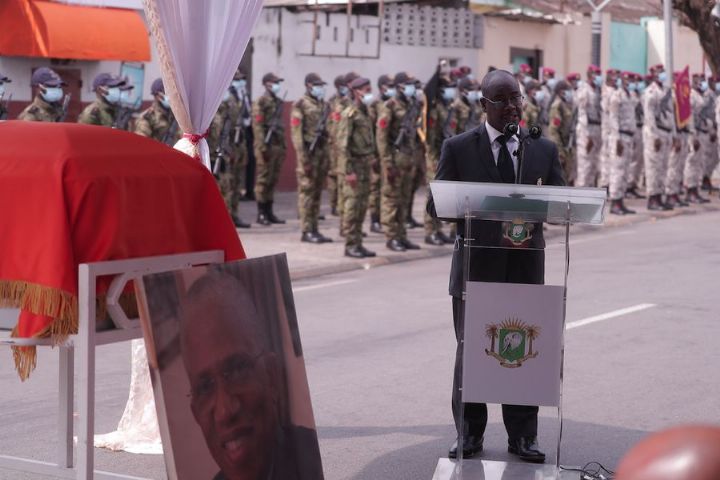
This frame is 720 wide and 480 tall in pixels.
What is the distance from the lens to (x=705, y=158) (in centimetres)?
2689

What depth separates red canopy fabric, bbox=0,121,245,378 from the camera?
514 centimetres

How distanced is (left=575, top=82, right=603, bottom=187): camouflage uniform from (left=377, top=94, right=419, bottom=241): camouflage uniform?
698 centimetres

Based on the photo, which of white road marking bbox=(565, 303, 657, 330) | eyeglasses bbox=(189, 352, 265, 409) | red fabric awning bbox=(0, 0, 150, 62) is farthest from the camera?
red fabric awning bbox=(0, 0, 150, 62)

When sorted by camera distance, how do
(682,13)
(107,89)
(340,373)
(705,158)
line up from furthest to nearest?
(682,13) < (705,158) < (107,89) < (340,373)

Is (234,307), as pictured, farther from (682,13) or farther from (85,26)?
(682,13)

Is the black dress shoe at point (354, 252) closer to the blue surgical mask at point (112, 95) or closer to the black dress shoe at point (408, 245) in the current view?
the black dress shoe at point (408, 245)

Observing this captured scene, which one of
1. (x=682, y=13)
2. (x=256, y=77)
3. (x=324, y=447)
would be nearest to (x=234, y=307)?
(x=324, y=447)

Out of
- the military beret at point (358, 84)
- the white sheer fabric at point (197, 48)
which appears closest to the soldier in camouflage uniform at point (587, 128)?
the military beret at point (358, 84)

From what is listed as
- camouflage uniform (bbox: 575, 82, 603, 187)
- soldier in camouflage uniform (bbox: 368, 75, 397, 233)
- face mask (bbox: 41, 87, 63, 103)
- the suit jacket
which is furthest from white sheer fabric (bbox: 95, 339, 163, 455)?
camouflage uniform (bbox: 575, 82, 603, 187)

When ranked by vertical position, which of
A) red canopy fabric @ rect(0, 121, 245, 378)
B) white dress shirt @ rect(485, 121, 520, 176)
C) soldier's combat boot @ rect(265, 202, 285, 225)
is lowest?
soldier's combat boot @ rect(265, 202, 285, 225)

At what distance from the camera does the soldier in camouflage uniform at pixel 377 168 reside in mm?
17297

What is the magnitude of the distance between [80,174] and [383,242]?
1274 centimetres

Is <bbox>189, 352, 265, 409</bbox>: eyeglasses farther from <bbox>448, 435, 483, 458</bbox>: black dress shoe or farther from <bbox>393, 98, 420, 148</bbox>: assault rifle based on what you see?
<bbox>393, 98, 420, 148</bbox>: assault rifle

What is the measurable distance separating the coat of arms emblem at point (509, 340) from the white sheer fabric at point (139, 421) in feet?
6.20
